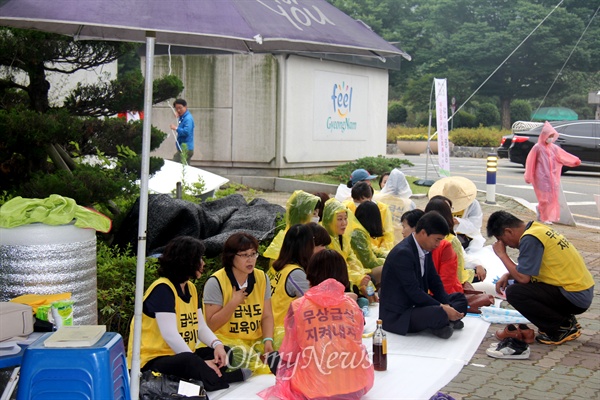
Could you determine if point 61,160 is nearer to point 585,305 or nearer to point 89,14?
point 89,14

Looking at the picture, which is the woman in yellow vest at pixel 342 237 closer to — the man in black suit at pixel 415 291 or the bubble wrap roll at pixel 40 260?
the man in black suit at pixel 415 291

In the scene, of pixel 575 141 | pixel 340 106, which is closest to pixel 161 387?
pixel 340 106

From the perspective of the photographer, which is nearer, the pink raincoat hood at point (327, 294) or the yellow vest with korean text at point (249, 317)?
the pink raincoat hood at point (327, 294)

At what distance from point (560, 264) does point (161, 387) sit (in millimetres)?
3627

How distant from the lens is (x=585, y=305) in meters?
6.75

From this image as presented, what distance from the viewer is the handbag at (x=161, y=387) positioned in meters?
4.62

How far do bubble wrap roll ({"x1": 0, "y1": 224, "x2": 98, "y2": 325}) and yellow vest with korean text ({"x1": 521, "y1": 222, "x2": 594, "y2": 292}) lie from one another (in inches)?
144

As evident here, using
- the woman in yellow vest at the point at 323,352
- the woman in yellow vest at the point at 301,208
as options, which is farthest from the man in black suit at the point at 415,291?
the woman in yellow vest at the point at 323,352

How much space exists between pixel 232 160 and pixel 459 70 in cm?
3462

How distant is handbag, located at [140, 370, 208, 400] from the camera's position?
4.62m

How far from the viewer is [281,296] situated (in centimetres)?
604

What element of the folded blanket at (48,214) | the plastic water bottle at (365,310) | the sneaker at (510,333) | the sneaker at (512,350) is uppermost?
the folded blanket at (48,214)

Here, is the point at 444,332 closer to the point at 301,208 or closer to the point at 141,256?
the point at 301,208

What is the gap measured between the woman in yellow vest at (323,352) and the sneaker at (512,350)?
75.3 inches
